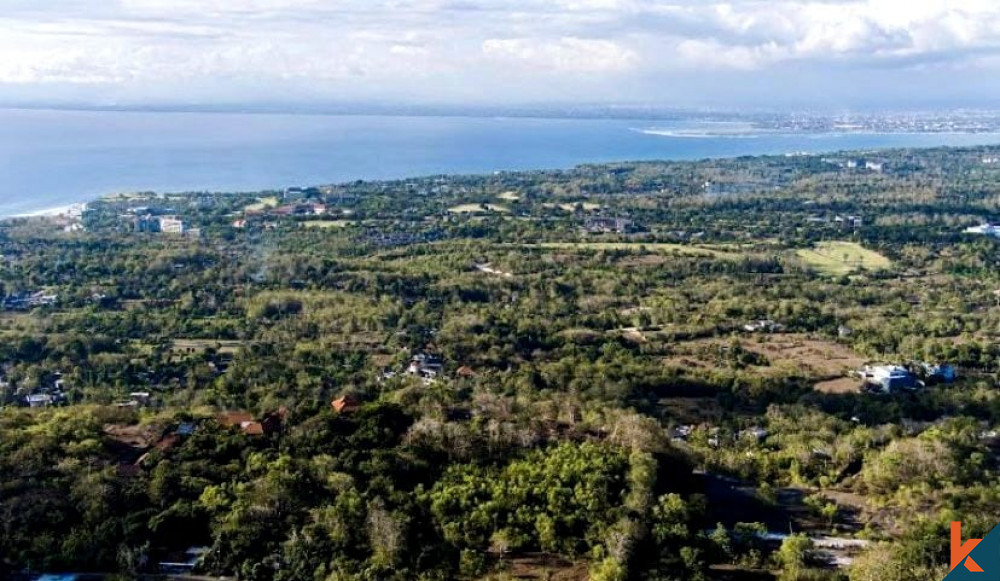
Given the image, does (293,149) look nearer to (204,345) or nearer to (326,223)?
(326,223)

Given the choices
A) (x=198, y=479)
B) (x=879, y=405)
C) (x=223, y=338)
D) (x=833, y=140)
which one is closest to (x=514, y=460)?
(x=198, y=479)

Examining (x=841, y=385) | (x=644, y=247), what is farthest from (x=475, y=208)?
(x=841, y=385)

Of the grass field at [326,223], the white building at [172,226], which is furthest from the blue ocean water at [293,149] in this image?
the grass field at [326,223]

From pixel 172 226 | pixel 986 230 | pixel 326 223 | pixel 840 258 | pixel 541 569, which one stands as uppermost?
pixel 986 230

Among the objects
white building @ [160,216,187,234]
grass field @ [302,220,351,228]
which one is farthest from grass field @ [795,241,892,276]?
white building @ [160,216,187,234]

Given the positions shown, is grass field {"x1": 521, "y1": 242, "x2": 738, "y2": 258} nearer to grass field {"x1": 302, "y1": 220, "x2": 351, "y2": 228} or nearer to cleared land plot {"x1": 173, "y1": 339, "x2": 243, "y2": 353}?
grass field {"x1": 302, "y1": 220, "x2": 351, "y2": 228}

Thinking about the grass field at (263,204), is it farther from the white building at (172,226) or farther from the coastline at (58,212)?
the coastline at (58,212)
